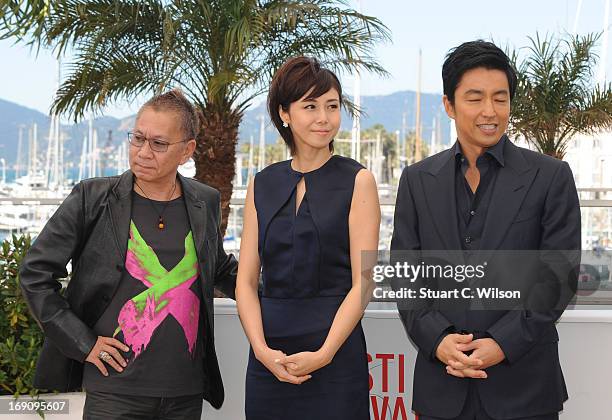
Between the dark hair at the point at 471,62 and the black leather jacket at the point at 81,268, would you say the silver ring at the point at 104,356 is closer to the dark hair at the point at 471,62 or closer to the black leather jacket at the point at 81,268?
the black leather jacket at the point at 81,268

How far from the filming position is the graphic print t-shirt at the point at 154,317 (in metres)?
2.65

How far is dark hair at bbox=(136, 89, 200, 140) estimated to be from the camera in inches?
109

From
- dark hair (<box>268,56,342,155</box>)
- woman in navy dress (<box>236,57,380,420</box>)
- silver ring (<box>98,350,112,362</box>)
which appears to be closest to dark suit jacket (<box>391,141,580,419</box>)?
woman in navy dress (<box>236,57,380,420</box>)

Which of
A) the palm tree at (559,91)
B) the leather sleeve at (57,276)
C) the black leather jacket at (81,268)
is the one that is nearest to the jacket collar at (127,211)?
the black leather jacket at (81,268)

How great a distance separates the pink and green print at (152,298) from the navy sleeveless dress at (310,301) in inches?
10.8

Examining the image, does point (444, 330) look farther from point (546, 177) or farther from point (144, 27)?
point (144, 27)

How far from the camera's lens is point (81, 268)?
9.00 ft

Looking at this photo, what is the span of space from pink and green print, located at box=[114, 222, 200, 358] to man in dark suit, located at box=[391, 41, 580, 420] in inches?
29.3

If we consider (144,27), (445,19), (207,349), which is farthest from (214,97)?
(445,19)

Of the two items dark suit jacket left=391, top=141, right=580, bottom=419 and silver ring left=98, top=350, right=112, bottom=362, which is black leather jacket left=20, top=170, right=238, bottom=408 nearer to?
silver ring left=98, top=350, right=112, bottom=362

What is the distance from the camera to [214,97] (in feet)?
33.2

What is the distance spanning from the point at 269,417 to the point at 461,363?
0.70m

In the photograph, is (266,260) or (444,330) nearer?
(444,330)

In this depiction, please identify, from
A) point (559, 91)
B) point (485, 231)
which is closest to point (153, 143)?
point (485, 231)
